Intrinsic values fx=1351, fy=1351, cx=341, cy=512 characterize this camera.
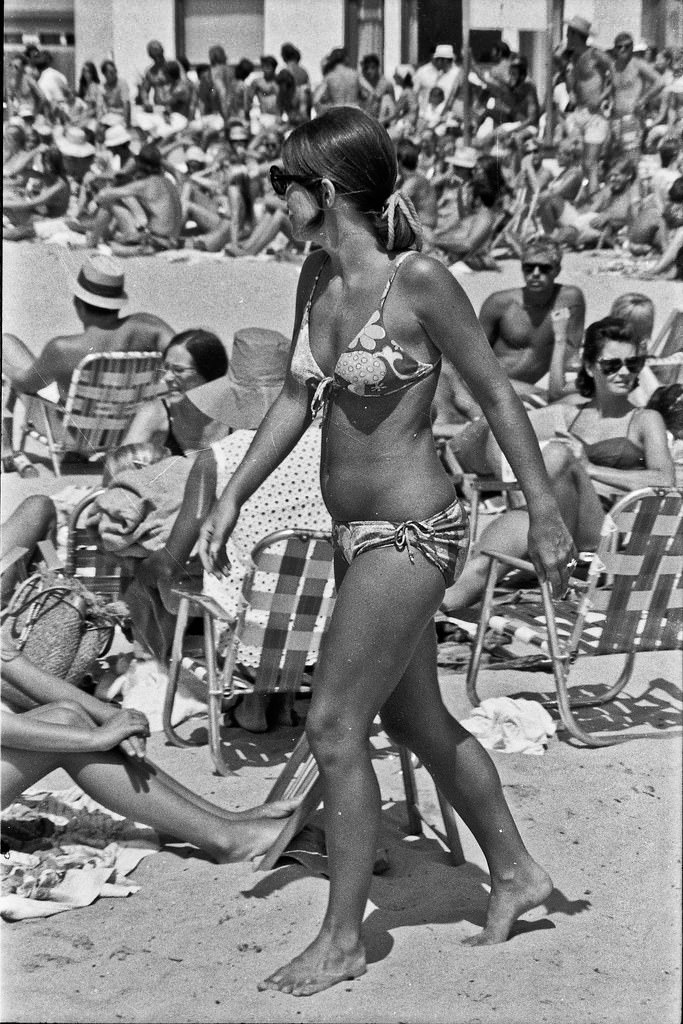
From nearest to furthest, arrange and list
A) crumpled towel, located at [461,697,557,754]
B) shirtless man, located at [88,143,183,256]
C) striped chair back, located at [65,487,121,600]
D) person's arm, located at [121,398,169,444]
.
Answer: crumpled towel, located at [461,697,557,754] → striped chair back, located at [65,487,121,600] → person's arm, located at [121,398,169,444] → shirtless man, located at [88,143,183,256]

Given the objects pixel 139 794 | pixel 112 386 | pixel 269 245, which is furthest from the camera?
Result: pixel 269 245

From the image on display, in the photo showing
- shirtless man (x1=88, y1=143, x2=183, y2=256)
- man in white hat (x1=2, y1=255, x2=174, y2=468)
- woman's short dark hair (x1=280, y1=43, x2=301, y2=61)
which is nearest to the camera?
man in white hat (x1=2, y1=255, x2=174, y2=468)

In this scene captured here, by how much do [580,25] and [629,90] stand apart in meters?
2.59

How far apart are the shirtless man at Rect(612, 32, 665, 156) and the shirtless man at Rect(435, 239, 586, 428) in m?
A: 2.57

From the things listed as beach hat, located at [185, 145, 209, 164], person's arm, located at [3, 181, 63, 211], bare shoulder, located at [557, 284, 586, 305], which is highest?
beach hat, located at [185, 145, 209, 164]

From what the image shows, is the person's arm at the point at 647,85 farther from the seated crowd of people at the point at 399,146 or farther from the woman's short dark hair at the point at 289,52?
the woman's short dark hair at the point at 289,52

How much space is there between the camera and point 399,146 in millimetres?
10438

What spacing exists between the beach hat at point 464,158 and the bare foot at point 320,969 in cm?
946

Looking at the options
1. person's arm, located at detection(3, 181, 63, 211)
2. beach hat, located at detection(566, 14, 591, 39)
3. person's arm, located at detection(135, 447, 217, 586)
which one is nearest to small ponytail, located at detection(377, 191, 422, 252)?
person's arm, located at detection(135, 447, 217, 586)

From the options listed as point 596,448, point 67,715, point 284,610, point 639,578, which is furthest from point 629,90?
point 67,715

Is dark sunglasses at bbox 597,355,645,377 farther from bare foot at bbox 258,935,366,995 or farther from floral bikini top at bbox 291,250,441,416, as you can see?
bare foot at bbox 258,935,366,995

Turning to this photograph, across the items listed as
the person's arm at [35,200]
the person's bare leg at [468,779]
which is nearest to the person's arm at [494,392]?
the person's bare leg at [468,779]

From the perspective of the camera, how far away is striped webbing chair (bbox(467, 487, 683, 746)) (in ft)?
12.3

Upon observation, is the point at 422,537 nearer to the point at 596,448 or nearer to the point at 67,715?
the point at 67,715
